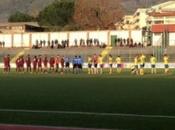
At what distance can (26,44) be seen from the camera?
7219cm

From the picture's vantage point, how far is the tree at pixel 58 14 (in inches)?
4582

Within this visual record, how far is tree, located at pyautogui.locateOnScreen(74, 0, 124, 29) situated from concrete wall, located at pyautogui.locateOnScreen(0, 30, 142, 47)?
2355cm

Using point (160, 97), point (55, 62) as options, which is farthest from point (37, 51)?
point (160, 97)

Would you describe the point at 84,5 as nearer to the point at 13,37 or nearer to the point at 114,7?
the point at 114,7

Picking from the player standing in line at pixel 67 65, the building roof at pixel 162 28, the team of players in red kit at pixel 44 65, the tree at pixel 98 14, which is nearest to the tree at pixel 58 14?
the tree at pixel 98 14

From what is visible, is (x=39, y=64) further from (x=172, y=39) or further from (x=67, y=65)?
(x=172, y=39)

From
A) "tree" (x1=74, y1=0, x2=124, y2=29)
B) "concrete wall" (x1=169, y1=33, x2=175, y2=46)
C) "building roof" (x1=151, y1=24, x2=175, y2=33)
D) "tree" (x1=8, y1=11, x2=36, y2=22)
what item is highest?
"tree" (x1=8, y1=11, x2=36, y2=22)

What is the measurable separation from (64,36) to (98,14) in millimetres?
25115

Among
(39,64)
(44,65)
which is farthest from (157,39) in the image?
(39,64)

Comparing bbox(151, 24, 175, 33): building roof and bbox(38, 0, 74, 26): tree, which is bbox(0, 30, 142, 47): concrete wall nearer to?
bbox(151, 24, 175, 33): building roof

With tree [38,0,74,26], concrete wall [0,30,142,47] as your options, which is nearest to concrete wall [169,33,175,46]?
concrete wall [0,30,142,47]

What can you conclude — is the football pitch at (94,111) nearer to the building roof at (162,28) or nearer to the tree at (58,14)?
the building roof at (162,28)

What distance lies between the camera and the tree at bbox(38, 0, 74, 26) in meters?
116

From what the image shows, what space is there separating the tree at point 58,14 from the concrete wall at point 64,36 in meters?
42.4
